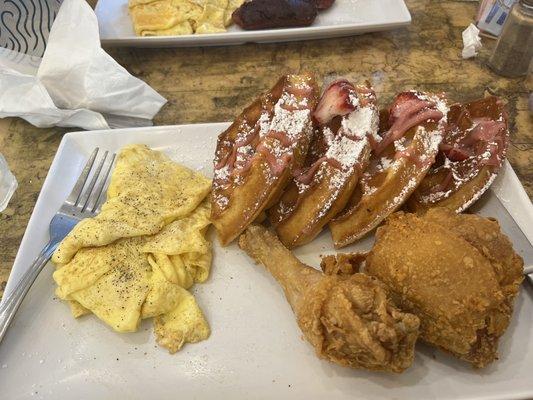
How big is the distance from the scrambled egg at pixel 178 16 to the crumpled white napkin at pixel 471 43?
4.70ft

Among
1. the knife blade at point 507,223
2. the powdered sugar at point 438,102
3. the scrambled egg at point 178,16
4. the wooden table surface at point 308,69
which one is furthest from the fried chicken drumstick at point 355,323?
the scrambled egg at point 178,16

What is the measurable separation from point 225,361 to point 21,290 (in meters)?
0.74

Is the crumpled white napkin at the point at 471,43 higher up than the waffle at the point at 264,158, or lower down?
lower down

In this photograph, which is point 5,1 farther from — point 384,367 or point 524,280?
point 524,280

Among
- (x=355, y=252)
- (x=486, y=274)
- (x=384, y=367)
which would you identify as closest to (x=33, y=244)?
(x=355, y=252)

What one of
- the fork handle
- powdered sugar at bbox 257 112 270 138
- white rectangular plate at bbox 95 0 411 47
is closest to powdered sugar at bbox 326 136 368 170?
powdered sugar at bbox 257 112 270 138

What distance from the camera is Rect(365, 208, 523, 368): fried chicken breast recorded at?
1.39 m

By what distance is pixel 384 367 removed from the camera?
1381 mm

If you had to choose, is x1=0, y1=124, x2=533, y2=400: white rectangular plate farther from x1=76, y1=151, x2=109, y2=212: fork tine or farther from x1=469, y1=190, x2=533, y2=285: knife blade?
x1=76, y1=151, x2=109, y2=212: fork tine

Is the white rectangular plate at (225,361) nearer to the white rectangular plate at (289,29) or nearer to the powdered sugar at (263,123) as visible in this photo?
the powdered sugar at (263,123)

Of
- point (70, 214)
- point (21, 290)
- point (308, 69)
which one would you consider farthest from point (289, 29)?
point (21, 290)

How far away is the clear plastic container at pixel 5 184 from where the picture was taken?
2.20 meters

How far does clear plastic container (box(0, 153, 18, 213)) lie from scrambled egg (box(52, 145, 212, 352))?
638 millimetres

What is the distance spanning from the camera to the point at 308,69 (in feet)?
9.30
